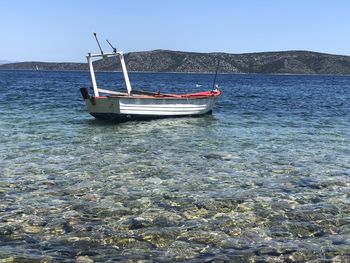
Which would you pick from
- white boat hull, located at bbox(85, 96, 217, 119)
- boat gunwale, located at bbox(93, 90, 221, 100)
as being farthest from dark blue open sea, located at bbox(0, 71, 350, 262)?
boat gunwale, located at bbox(93, 90, 221, 100)

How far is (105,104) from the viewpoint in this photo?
29.3m

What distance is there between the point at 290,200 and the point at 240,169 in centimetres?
386

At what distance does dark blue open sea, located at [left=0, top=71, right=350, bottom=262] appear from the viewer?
823 cm

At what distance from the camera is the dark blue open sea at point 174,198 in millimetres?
8227

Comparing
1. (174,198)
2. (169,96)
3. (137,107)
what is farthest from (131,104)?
(174,198)

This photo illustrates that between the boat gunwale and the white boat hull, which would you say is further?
the white boat hull

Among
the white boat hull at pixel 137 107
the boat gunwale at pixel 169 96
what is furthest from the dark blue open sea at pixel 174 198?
the boat gunwale at pixel 169 96

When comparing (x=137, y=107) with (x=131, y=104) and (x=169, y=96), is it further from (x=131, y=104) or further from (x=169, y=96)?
(x=169, y=96)

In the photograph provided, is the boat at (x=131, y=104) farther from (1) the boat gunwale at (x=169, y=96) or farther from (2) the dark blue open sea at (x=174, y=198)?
(2) the dark blue open sea at (x=174, y=198)

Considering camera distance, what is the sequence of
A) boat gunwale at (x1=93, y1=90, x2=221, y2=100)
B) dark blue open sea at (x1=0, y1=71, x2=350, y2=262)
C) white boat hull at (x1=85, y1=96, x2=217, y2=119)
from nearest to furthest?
dark blue open sea at (x1=0, y1=71, x2=350, y2=262)
boat gunwale at (x1=93, y1=90, x2=221, y2=100)
white boat hull at (x1=85, y1=96, x2=217, y2=119)

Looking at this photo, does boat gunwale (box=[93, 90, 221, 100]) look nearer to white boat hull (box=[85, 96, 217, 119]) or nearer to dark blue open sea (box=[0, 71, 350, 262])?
white boat hull (box=[85, 96, 217, 119])

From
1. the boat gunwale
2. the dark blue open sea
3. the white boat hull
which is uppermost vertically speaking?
the boat gunwale

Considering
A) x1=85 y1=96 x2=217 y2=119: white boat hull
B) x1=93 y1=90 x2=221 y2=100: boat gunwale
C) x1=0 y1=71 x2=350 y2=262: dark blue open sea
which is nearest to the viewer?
A: x1=0 y1=71 x2=350 y2=262: dark blue open sea

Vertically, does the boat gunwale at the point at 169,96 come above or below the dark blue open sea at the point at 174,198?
above
